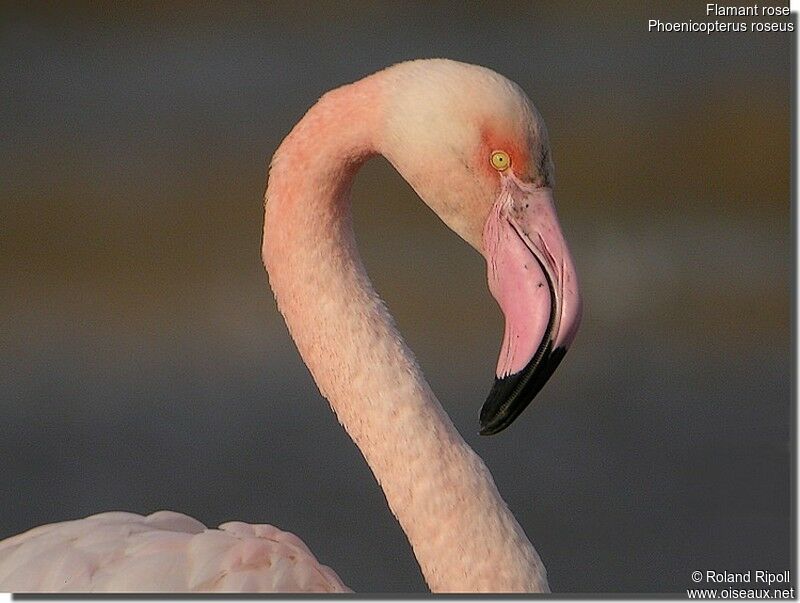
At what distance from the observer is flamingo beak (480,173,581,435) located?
171cm

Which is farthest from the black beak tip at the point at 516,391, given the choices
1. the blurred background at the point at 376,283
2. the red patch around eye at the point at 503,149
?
the blurred background at the point at 376,283

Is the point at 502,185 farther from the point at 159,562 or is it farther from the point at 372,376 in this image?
the point at 159,562

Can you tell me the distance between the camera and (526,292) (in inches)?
68.2

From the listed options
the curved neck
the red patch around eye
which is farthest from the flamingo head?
the curved neck

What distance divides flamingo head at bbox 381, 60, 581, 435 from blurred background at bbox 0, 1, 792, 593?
1.10 m

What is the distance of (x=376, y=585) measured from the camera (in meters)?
2.95

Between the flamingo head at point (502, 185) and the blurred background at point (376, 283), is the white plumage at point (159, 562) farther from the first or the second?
the blurred background at point (376, 283)

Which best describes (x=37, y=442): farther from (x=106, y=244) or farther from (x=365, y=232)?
(x=365, y=232)

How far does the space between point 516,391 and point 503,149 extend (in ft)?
1.11

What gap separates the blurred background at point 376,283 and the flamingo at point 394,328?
1.00 m

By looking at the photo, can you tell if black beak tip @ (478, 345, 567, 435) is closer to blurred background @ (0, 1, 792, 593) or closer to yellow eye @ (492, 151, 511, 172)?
yellow eye @ (492, 151, 511, 172)

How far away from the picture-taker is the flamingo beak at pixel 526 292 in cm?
171

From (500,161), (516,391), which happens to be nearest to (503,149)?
(500,161)

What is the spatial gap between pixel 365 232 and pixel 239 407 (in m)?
0.57
